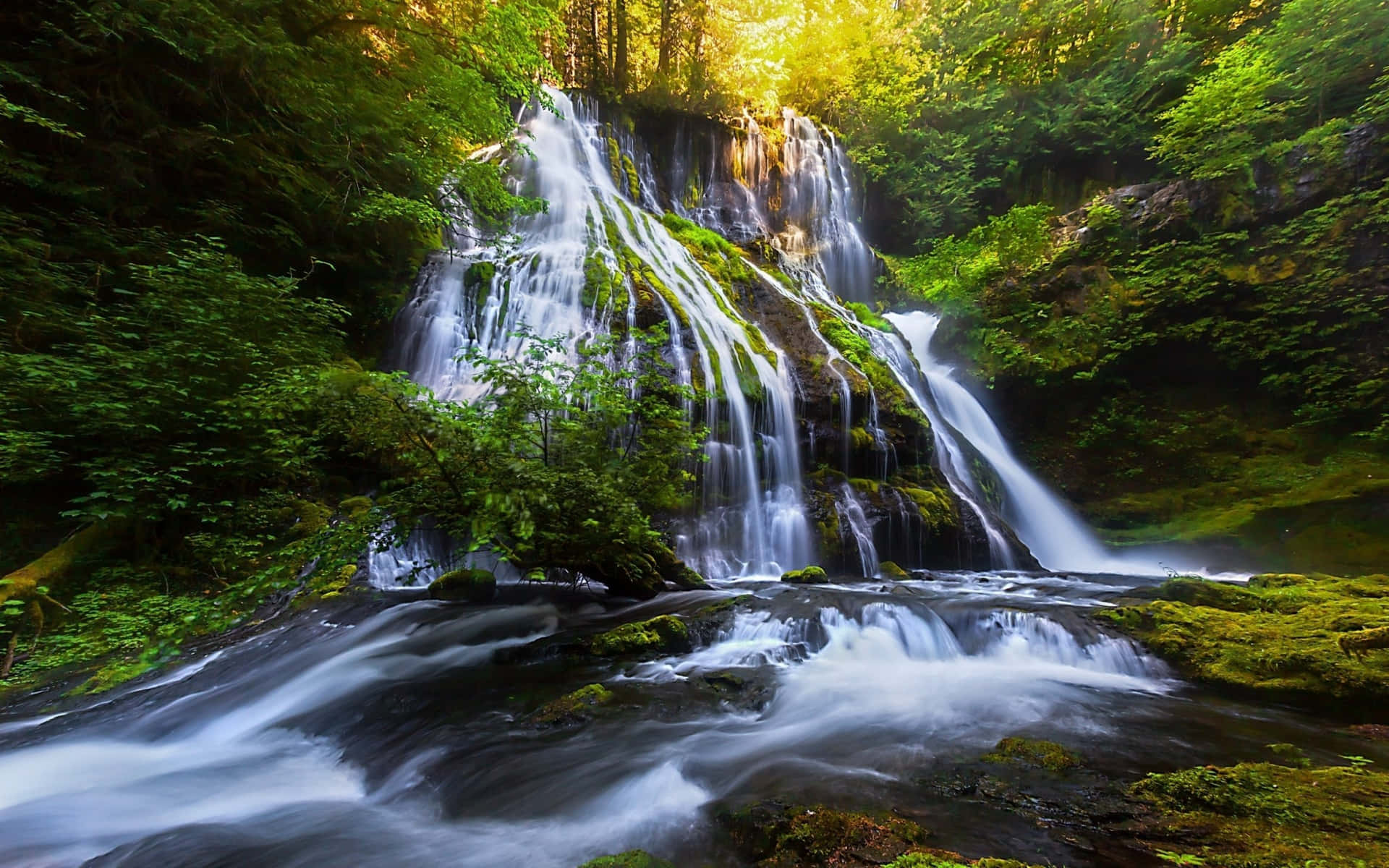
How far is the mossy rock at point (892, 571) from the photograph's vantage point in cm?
771

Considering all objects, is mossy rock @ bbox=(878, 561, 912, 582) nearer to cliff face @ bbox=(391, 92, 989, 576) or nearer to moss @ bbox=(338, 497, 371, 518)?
cliff face @ bbox=(391, 92, 989, 576)

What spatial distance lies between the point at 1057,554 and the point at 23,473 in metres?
14.3

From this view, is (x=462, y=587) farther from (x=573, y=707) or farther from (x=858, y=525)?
(x=858, y=525)

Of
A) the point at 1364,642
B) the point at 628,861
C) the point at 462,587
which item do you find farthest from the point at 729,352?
the point at 628,861

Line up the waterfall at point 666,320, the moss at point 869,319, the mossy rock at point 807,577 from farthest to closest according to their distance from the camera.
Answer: the moss at point 869,319, the waterfall at point 666,320, the mossy rock at point 807,577

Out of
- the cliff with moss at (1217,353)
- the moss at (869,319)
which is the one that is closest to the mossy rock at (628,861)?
the cliff with moss at (1217,353)

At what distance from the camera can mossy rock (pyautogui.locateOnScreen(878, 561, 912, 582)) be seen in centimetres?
771

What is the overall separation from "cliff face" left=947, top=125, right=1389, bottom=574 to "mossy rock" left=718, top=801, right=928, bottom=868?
10.5 meters

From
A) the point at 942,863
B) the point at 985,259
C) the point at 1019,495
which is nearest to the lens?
the point at 942,863

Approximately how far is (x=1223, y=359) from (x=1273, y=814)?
12.6m

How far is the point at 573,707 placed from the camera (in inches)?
146

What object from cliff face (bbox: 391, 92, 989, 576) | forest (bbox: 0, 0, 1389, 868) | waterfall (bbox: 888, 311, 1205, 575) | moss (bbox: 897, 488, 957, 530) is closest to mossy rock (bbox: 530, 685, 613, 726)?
forest (bbox: 0, 0, 1389, 868)

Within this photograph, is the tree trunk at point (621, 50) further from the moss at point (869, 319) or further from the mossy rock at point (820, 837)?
the mossy rock at point (820, 837)

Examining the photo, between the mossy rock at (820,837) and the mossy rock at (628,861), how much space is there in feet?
1.30
